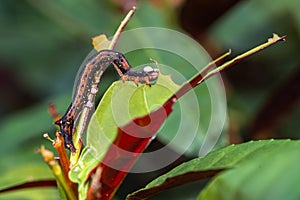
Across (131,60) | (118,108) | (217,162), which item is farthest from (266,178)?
(131,60)

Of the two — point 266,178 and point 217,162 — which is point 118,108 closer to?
point 217,162

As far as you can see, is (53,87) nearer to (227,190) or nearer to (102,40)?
(102,40)

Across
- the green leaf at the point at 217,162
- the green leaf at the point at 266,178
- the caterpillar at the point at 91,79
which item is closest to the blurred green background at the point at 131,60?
the caterpillar at the point at 91,79

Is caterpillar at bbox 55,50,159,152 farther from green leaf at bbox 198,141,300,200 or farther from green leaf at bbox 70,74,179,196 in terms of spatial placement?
green leaf at bbox 198,141,300,200

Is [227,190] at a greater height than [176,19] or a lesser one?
lesser

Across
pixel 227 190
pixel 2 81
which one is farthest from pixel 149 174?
pixel 2 81

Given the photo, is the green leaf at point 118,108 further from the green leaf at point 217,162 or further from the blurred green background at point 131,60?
the blurred green background at point 131,60
